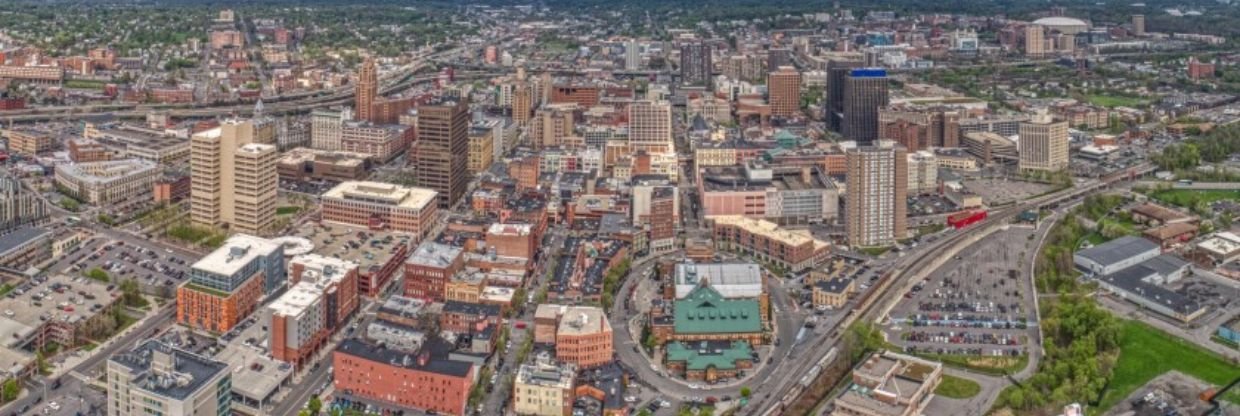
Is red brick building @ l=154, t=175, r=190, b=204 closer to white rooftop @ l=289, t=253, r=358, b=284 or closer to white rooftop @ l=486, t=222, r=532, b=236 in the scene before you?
white rooftop @ l=289, t=253, r=358, b=284

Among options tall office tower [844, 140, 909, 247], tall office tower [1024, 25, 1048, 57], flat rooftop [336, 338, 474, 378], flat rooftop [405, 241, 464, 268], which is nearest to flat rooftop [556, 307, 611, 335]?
flat rooftop [336, 338, 474, 378]

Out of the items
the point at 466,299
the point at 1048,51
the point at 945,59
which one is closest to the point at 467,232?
the point at 466,299

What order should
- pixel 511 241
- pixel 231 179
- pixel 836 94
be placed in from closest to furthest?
pixel 511 241 → pixel 231 179 → pixel 836 94

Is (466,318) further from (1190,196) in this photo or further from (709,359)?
(1190,196)

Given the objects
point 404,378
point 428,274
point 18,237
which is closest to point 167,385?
point 404,378

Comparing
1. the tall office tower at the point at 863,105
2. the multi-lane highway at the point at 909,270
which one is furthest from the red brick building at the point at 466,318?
the tall office tower at the point at 863,105
